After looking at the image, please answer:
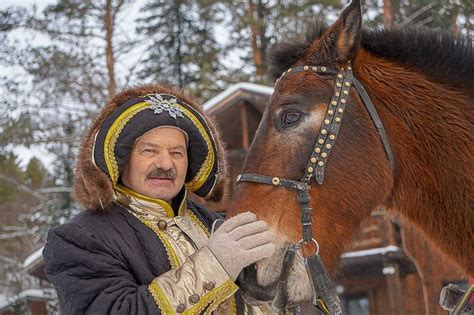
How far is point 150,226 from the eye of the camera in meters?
2.51

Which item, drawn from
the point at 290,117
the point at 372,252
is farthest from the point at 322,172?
the point at 372,252

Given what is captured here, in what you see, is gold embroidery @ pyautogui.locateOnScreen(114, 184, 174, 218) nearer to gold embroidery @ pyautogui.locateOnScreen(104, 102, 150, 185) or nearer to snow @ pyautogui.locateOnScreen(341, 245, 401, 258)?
gold embroidery @ pyautogui.locateOnScreen(104, 102, 150, 185)

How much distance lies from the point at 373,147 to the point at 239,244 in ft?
2.43

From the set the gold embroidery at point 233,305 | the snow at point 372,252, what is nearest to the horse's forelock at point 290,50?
the gold embroidery at point 233,305

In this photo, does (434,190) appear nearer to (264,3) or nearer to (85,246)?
(85,246)

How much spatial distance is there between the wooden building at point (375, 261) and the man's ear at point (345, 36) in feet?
25.8

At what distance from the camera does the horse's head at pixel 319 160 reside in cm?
234

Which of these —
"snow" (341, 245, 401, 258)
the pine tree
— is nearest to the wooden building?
"snow" (341, 245, 401, 258)

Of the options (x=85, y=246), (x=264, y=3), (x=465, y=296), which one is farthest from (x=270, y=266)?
(x=264, y=3)

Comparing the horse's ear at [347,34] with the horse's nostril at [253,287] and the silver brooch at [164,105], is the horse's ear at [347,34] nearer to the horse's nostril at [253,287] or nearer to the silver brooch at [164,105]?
the silver brooch at [164,105]

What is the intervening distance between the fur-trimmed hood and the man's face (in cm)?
12

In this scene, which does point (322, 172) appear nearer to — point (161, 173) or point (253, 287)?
point (253, 287)

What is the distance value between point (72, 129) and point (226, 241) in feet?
42.1

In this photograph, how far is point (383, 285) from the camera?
43.9 ft
